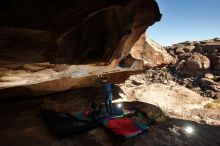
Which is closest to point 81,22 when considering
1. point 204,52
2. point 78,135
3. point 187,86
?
point 78,135

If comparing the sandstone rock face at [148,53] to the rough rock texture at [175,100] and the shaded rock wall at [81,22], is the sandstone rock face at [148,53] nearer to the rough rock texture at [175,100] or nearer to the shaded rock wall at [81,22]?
the shaded rock wall at [81,22]

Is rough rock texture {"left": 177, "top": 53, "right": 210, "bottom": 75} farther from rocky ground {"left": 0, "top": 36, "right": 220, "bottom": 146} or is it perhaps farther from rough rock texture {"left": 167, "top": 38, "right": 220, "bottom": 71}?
rocky ground {"left": 0, "top": 36, "right": 220, "bottom": 146}

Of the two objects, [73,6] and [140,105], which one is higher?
[73,6]

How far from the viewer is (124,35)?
8.16 m

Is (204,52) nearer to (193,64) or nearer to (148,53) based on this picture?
(193,64)

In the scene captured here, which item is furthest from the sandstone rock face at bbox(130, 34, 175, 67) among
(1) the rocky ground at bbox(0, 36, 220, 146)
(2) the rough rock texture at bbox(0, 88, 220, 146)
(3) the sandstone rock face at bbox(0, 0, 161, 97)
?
(2) the rough rock texture at bbox(0, 88, 220, 146)

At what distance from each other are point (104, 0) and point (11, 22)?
2245 mm

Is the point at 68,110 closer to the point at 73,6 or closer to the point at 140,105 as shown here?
the point at 140,105

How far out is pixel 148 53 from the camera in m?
14.1

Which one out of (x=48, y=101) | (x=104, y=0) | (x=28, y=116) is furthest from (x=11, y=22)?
(x=48, y=101)

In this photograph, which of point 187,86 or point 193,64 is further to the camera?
point 193,64

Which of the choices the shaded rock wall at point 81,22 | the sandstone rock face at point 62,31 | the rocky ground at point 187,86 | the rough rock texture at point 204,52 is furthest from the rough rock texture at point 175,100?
the shaded rock wall at point 81,22

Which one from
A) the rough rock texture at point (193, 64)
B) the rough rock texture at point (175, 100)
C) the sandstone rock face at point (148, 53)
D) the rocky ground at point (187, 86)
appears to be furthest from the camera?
the rough rock texture at point (193, 64)

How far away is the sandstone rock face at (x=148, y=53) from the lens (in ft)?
42.6
